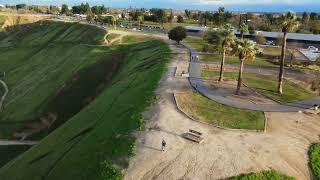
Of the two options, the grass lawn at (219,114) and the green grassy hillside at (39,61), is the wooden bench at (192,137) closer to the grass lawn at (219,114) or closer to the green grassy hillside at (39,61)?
the grass lawn at (219,114)

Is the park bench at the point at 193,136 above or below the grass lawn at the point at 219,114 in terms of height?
below

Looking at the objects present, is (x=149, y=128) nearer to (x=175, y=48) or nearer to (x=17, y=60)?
(x=175, y=48)

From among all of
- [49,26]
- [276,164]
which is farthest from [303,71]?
[49,26]

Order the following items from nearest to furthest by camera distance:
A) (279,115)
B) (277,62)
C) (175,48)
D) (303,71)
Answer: (279,115), (303,71), (277,62), (175,48)

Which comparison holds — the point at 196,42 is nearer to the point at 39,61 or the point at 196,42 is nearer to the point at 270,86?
the point at 39,61

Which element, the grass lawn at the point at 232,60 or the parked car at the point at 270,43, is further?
the parked car at the point at 270,43

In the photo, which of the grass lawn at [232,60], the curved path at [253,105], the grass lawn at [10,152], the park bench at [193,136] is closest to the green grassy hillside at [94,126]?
the park bench at [193,136]

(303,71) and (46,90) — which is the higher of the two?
(303,71)

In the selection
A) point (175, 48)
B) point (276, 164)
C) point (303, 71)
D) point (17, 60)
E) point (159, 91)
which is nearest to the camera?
point (276, 164)
